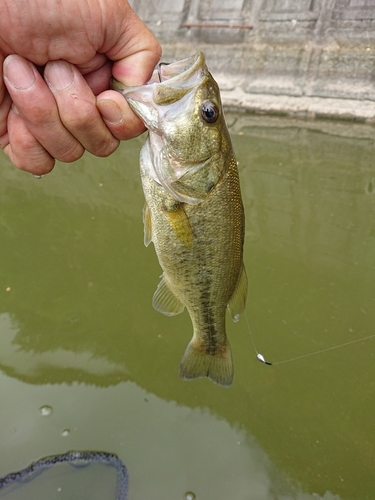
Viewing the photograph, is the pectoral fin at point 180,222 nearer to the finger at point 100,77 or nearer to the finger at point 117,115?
the finger at point 117,115

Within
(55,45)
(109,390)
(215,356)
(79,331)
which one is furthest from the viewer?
(79,331)

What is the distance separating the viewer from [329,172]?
20.3 feet

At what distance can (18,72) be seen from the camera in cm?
152

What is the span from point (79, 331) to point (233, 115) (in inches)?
247

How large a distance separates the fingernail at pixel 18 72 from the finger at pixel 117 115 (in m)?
0.26

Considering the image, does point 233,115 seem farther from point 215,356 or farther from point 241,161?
point 215,356

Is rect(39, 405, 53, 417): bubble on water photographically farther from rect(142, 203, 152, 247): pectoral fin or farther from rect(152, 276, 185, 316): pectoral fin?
rect(142, 203, 152, 247): pectoral fin

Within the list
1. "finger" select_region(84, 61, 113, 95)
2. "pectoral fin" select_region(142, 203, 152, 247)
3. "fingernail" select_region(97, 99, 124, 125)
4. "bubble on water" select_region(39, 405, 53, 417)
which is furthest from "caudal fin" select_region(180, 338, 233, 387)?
"bubble on water" select_region(39, 405, 53, 417)

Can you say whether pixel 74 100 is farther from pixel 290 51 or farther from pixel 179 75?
pixel 290 51

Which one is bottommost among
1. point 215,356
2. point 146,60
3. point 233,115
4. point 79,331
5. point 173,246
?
point 233,115

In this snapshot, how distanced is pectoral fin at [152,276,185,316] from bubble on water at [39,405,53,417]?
170 cm

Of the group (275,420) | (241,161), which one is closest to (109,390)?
(275,420)

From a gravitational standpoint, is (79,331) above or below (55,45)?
below

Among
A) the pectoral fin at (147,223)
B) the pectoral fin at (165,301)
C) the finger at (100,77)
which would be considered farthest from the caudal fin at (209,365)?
the finger at (100,77)
